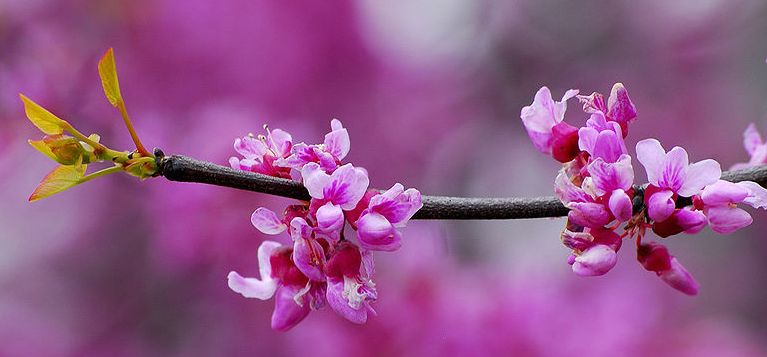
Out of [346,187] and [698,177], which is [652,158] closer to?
[698,177]

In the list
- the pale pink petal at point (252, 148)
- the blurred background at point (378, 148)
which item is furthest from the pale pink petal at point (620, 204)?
the blurred background at point (378, 148)

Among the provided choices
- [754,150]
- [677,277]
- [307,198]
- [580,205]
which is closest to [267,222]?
[307,198]

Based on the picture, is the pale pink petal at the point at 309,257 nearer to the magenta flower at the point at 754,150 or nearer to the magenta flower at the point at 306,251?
the magenta flower at the point at 306,251

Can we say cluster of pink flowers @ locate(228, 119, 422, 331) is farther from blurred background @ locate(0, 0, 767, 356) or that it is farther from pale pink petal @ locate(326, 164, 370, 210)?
blurred background @ locate(0, 0, 767, 356)

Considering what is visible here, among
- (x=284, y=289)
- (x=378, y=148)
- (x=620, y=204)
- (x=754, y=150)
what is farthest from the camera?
(x=378, y=148)

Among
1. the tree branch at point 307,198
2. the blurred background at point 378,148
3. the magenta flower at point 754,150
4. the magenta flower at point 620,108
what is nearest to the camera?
the tree branch at point 307,198

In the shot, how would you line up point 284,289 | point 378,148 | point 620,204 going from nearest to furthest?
point 620,204 < point 284,289 < point 378,148

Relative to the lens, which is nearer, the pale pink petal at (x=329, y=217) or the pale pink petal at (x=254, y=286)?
the pale pink petal at (x=329, y=217)
